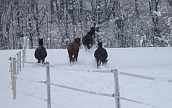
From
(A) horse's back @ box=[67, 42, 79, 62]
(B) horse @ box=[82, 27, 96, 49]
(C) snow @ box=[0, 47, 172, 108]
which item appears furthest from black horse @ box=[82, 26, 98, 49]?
(C) snow @ box=[0, 47, 172, 108]

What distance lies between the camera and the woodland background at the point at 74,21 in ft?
123

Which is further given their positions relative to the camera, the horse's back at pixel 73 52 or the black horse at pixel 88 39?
the black horse at pixel 88 39

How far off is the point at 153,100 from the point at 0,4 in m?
36.9

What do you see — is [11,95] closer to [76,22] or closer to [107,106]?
[107,106]

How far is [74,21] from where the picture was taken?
132 ft

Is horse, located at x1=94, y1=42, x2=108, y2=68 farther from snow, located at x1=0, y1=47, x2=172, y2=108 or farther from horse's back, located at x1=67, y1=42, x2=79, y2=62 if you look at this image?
horse's back, located at x1=67, y1=42, x2=79, y2=62

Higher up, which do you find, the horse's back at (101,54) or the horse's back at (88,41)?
the horse's back at (88,41)

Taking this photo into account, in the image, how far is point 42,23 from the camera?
4231 cm

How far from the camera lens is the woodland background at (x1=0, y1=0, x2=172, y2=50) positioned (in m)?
37.4

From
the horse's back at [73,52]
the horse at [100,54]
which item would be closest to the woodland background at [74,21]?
the horse's back at [73,52]

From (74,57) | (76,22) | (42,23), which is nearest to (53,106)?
(74,57)

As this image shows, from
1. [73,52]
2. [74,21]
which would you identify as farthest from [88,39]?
[74,21]

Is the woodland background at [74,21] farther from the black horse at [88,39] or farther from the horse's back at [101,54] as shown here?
the horse's back at [101,54]

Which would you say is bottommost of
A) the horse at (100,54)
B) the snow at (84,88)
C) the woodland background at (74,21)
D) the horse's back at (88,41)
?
the snow at (84,88)
